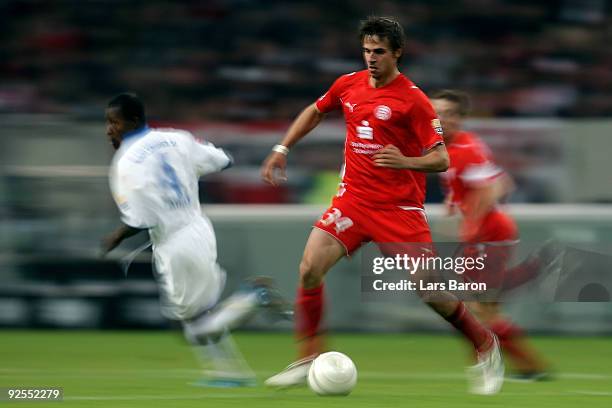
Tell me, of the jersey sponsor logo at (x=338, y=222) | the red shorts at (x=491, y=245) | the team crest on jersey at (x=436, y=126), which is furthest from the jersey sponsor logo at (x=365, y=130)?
the red shorts at (x=491, y=245)

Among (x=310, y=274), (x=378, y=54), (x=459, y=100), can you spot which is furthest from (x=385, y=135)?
(x=459, y=100)

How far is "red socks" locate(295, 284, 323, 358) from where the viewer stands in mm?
7688

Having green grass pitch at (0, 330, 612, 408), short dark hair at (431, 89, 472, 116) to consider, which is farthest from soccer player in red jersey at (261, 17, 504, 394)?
short dark hair at (431, 89, 472, 116)

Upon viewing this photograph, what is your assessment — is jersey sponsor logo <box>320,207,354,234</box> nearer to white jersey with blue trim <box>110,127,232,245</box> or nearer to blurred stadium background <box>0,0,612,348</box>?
white jersey with blue trim <box>110,127,232,245</box>

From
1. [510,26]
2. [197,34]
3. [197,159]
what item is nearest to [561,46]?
[510,26]

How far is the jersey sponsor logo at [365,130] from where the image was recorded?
7582 millimetres

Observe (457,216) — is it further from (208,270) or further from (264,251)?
(264,251)

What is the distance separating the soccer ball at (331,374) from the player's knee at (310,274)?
1.49ft

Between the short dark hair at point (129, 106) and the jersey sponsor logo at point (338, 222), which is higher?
the short dark hair at point (129, 106)

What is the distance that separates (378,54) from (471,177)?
1.43 meters

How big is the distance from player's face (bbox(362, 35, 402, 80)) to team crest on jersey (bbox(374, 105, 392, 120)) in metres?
0.19

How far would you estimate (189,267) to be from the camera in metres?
8.04

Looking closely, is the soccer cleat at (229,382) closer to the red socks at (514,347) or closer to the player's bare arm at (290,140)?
the player's bare arm at (290,140)

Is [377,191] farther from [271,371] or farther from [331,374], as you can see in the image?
[271,371]
